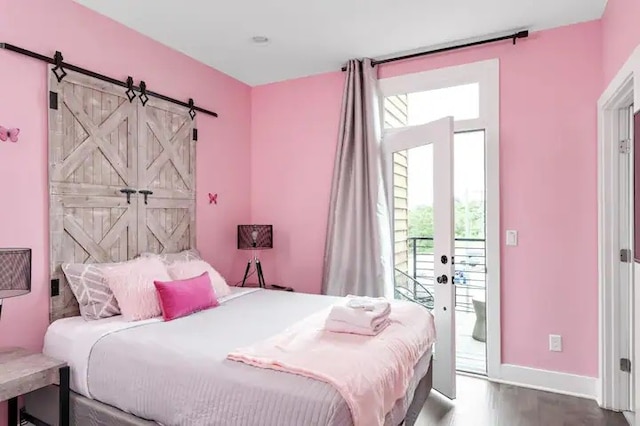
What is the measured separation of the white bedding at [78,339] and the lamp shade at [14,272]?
1.34 feet

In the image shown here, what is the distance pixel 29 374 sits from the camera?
1923 millimetres

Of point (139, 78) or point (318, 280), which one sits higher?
point (139, 78)

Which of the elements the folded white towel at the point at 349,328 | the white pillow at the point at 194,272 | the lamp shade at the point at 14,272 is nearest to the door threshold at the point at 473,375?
the folded white towel at the point at 349,328

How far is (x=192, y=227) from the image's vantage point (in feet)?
11.8

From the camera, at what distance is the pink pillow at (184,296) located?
2.51 metres

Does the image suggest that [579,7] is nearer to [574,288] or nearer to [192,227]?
[574,288]

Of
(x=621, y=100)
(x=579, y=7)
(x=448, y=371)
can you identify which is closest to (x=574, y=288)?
(x=448, y=371)

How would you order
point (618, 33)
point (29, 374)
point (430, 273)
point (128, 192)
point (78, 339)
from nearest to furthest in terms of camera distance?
point (29, 374), point (78, 339), point (618, 33), point (128, 192), point (430, 273)

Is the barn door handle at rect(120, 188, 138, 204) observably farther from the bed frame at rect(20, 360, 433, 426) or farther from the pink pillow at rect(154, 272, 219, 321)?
the bed frame at rect(20, 360, 433, 426)

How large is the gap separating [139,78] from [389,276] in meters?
2.61

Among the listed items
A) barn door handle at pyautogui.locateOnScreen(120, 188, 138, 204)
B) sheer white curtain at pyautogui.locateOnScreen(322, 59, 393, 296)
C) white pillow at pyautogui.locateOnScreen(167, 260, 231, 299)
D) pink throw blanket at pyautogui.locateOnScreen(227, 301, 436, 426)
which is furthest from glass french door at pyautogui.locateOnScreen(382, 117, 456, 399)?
barn door handle at pyautogui.locateOnScreen(120, 188, 138, 204)

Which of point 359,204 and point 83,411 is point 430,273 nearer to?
point 359,204

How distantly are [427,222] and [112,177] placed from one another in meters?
2.43

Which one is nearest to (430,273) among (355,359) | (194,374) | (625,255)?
(625,255)
